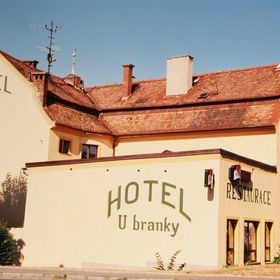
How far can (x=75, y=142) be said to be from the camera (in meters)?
30.8

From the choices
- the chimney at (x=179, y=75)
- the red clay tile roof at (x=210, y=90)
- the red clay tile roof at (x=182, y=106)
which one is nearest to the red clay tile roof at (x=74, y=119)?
the red clay tile roof at (x=182, y=106)

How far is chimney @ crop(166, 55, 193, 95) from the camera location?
111 feet

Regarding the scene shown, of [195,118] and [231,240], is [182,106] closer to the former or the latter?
[195,118]

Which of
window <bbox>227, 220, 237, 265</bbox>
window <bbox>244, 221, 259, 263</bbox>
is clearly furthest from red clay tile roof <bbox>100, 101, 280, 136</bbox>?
window <bbox>227, 220, 237, 265</bbox>

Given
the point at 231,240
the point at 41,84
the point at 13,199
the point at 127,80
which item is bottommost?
the point at 231,240

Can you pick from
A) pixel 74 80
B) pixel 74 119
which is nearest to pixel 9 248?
pixel 74 119

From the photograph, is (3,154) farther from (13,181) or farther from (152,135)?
(152,135)

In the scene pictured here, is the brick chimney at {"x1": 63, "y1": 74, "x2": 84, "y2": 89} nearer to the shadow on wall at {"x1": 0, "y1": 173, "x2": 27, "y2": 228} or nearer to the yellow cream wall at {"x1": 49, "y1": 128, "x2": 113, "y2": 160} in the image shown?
the yellow cream wall at {"x1": 49, "y1": 128, "x2": 113, "y2": 160}

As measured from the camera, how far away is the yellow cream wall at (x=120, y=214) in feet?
71.3

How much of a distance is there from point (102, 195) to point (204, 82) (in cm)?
1317

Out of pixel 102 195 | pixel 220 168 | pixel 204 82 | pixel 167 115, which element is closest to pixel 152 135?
pixel 167 115

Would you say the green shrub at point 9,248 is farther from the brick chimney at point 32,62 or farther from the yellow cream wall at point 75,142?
the brick chimney at point 32,62

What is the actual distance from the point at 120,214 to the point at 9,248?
655 cm

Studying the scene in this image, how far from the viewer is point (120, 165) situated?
23.9m
